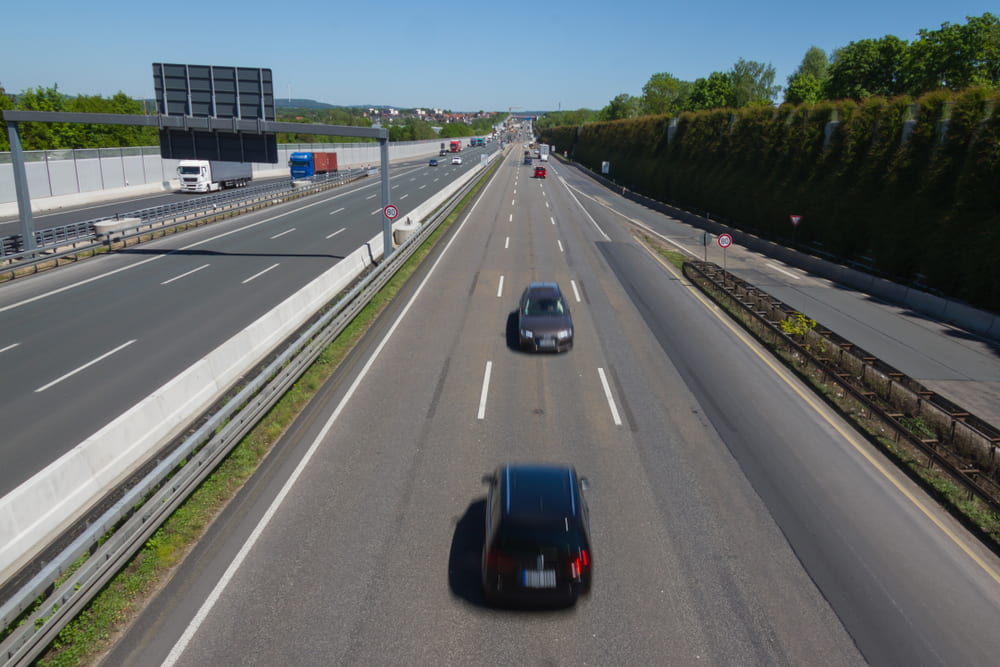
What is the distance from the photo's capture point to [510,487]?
8.54m

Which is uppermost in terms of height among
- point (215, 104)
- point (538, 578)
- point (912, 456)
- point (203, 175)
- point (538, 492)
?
point (215, 104)

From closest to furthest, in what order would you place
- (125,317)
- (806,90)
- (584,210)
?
(125,317)
(584,210)
(806,90)

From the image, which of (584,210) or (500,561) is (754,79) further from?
(500,561)

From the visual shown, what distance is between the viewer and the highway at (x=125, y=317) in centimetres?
1302

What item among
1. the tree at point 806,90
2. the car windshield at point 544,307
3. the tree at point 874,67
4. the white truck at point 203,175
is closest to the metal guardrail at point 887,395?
the car windshield at point 544,307

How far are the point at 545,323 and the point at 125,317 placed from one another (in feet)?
45.4

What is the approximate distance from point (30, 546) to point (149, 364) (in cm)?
831

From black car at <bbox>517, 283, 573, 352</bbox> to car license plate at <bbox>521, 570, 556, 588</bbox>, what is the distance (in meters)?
10.4

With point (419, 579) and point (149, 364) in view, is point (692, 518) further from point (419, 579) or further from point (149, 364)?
point (149, 364)

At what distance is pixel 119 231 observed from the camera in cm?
3266

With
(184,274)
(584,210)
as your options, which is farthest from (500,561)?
(584,210)

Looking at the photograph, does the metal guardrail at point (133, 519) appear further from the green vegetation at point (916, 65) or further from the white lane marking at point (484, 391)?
the green vegetation at point (916, 65)

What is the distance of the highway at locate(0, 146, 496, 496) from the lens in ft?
42.7

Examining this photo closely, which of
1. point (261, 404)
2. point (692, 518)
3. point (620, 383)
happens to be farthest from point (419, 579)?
point (620, 383)
